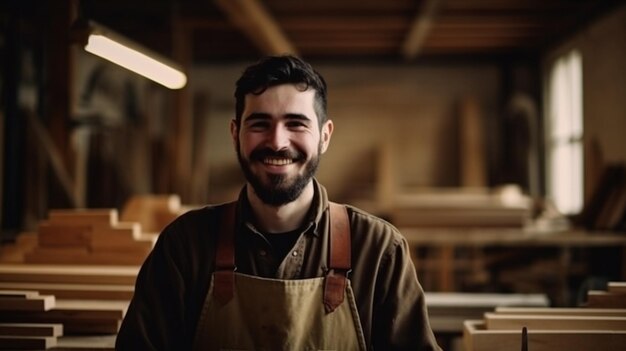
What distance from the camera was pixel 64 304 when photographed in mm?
3402

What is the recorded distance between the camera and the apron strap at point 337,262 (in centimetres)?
265

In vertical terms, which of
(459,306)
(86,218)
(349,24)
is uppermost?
(349,24)

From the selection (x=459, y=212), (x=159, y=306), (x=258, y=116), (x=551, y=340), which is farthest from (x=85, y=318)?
(x=459, y=212)

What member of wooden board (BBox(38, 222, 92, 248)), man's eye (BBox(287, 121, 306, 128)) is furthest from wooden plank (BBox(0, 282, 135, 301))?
man's eye (BBox(287, 121, 306, 128))

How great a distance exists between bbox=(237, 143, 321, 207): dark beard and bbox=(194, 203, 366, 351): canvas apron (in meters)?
0.29

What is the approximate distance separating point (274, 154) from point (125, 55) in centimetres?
165

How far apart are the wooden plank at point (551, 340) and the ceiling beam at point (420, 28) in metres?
6.53

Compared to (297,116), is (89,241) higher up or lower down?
lower down

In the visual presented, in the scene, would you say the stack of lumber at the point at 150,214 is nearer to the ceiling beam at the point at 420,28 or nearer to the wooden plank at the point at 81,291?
the wooden plank at the point at 81,291

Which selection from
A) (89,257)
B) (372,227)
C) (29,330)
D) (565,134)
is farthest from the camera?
(565,134)

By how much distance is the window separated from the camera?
10.8m

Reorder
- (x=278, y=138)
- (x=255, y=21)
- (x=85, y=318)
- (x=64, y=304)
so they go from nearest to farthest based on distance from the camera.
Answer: (x=278, y=138), (x=85, y=318), (x=64, y=304), (x=255, y=21)

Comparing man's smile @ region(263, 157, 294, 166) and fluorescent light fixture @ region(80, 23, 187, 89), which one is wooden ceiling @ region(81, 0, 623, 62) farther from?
man's smile @ region(263, 157, 294, 166)

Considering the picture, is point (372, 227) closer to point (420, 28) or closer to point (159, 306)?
point (159, 306)
